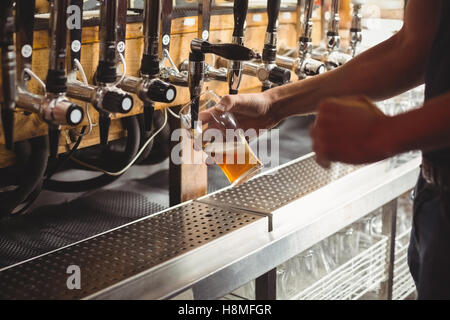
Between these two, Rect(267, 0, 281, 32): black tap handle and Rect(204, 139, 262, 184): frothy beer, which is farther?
Rect(267, 0, 281, 32): black tap handle

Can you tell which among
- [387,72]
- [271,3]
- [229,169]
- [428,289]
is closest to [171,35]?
[271,3]

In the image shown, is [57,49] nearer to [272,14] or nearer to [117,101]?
Answer: [117,101]

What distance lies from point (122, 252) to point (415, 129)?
0.76m

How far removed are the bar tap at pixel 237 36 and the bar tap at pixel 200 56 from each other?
146mm

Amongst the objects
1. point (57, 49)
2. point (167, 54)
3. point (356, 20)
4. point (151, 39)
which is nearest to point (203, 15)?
point (167, 54)

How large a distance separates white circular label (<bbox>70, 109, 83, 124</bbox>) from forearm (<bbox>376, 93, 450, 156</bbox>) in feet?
1.80

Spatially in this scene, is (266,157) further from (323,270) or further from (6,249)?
(6,249)

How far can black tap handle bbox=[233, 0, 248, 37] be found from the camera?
150cm

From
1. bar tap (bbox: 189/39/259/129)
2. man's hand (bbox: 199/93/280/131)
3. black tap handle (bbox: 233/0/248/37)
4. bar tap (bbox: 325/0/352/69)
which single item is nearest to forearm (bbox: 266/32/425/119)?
man's hand (bbox: 199/93/280/131)

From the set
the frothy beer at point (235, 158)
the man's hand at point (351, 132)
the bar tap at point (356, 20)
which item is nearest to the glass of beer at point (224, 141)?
the frothy beer at point (235, 158)

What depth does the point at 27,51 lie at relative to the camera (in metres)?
1.19

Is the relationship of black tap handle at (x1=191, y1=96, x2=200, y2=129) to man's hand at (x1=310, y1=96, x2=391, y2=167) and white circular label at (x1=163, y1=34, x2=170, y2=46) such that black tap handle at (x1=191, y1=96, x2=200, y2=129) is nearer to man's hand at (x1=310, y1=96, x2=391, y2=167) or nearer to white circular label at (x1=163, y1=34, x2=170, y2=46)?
white circular label at (x1=163, y1=34, x2=170, y2=46)

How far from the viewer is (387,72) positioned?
1.27m
